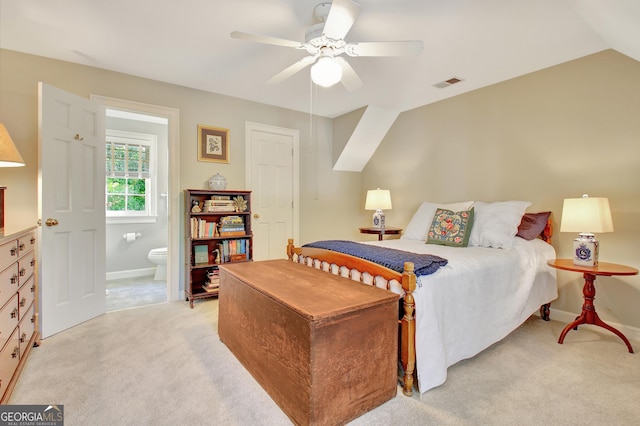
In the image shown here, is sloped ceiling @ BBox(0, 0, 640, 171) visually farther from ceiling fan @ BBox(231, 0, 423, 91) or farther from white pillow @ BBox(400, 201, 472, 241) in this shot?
white pillow @ BBox(400, 201, 472, 241)

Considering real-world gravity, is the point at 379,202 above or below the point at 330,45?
below

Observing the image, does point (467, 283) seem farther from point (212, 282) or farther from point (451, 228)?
point (212, 282)

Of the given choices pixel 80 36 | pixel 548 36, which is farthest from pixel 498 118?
pixel 80 36

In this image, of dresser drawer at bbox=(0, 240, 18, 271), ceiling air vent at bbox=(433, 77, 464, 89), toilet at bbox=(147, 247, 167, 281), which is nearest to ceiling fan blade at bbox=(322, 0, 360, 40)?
ceiling air vent at bbox=(433, 77, 464, 89)

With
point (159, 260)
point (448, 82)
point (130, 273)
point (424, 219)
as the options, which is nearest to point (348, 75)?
point (448, 82)

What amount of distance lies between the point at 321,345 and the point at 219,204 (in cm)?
249

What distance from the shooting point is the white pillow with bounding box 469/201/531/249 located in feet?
8.79

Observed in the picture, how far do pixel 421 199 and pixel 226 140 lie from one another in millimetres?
2606

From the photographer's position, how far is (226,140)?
3770 millimetres

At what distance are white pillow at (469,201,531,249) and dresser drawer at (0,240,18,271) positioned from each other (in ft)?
11.0

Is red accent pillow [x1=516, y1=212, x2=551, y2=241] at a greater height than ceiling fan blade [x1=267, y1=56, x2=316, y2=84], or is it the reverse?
ceiling fan blade [x1=267, y1=56, x2=316, y2=84]

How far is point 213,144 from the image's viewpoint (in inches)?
145

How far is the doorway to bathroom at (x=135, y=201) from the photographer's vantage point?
434cm

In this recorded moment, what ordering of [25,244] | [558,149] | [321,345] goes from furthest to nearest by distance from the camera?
[558,149] < [25,244] < [321,345]
